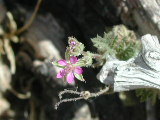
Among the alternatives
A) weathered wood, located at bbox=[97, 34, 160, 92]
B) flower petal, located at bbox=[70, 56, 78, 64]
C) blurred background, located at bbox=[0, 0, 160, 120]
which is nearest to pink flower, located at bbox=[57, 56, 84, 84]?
flower petal, located at bbox=[70, 56, 78, 64]

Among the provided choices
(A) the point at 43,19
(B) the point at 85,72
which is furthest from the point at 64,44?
(B) the point at 85,72

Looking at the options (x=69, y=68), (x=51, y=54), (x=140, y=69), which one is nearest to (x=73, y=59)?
(x=69, y=68)

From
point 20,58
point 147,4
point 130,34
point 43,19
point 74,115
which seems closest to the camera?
point 147,4

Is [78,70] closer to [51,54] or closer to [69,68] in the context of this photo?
[69,68]

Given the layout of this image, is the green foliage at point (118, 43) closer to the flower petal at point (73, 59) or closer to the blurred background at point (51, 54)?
the blurred background at point (51, 54)

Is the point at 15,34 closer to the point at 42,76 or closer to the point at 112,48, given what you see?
the point at 42,76

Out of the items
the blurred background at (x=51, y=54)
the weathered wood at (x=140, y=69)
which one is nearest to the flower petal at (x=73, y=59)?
the weathered wood at (x=140, y=69)
